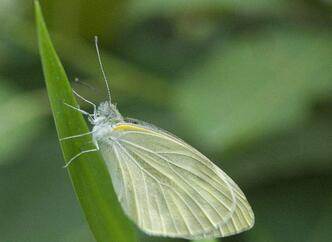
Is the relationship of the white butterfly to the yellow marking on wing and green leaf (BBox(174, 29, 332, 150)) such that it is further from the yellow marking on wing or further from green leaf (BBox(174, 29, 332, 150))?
green leaf (BBox(174, 29, 332, 150))

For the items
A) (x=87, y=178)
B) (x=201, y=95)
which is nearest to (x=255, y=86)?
(x=201, y=95)

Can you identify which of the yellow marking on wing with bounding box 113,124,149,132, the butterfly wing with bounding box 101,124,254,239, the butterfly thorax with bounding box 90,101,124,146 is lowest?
the butterfly wing with bounding box 101,124,254,239

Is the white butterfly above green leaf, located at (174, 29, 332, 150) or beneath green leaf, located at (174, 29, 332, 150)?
beneath

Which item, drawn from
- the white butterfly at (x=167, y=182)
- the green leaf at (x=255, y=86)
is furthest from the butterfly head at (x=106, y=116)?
the green leaf at (x=255, y=86)

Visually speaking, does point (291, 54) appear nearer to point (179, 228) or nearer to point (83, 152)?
point (179, 228)

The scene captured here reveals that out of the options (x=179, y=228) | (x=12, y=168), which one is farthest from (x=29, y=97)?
(x=179, y=228)

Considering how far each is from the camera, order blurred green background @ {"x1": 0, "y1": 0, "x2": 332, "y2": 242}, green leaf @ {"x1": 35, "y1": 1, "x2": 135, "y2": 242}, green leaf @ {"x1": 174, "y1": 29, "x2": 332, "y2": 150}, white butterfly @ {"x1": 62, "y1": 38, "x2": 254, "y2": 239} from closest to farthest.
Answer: green leaf @ {"x1": 35, "y1": 1, "x2": 135, "y2": 242} → white butterfly @ {"x1": 62, "y1": 38, "x2": 254, "y2": 239} → green leaf @ {"x1": 174, "y1": 29, "x2": 332, "y2": 150} → blurred green background @ {"x1": 0, "y1": 0, "x2": 332, "y2": 242}

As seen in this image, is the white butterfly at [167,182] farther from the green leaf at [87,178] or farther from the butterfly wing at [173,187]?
the green leaf at [87,178]

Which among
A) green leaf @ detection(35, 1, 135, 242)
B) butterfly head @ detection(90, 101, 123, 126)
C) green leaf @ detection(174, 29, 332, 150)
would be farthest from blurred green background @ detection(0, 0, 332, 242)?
green leaf @ detection(35, 1, 135, 242)

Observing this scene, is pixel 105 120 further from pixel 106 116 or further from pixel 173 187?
pixel 173 187
